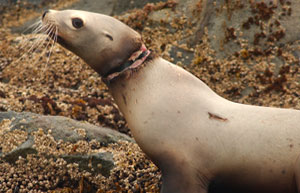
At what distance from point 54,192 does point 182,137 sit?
1372 millimetres

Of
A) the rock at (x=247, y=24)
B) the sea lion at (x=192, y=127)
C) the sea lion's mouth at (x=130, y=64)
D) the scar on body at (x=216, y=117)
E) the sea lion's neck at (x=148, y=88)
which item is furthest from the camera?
the rock at (x=247, y=24)

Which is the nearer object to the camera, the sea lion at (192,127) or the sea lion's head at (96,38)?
the sea lion at (192,127)

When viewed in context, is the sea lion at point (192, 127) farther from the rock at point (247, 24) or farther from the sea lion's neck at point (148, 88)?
the rock at point (247, 24)

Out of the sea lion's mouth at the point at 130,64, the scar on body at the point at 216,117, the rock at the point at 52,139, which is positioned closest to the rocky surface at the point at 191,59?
the rock at the point at 52,139

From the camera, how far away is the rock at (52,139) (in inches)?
162

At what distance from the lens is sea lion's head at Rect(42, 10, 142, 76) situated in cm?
387

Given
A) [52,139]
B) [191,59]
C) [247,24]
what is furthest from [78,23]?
[247,24]

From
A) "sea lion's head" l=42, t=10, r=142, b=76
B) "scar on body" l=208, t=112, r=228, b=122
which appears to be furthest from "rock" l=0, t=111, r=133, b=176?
"scar on body" l=208, t=112, r=228, b=122

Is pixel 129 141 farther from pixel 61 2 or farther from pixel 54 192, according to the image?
pixel 61 2

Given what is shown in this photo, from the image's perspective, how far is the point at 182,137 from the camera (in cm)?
343

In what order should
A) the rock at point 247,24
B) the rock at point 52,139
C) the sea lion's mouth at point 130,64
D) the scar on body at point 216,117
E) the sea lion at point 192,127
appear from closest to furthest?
the sea lion at point 192,127, the scar on body at point 216,117, the sea lion's mouth at point 130,64, the rock at point 52,139, the rock at point 247,24

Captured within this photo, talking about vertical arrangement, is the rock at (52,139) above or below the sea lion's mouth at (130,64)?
below

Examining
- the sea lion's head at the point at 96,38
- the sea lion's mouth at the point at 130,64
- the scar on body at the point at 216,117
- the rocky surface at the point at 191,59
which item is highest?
the sea lion's head at the point at 96,38

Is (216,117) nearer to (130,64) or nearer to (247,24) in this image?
(130,64)
